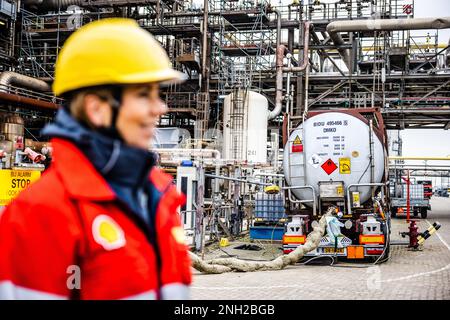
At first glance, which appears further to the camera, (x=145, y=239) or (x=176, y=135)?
(x=176, y=135)

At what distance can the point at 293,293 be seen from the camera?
8.16 metres

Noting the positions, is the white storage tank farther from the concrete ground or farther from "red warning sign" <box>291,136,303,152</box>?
the concrete ground

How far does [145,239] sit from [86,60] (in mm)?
592

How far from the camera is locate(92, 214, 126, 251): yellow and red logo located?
1.55 m

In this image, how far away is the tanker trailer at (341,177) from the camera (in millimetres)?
11594

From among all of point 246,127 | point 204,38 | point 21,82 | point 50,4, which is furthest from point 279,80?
point 50,4

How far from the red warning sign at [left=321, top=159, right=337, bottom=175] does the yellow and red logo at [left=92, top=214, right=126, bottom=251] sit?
10776 mm

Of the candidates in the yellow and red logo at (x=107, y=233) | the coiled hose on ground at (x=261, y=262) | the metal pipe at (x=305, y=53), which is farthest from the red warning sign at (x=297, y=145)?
the metal pipe at (x=305, y=53)

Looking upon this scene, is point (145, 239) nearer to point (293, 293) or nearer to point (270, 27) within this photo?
point (293, 293)

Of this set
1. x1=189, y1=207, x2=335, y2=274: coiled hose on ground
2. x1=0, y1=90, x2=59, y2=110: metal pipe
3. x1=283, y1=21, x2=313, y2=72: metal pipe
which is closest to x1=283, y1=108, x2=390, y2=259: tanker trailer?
x1=189, y1=207, x2=335, y2=274: coiled hose on ground
